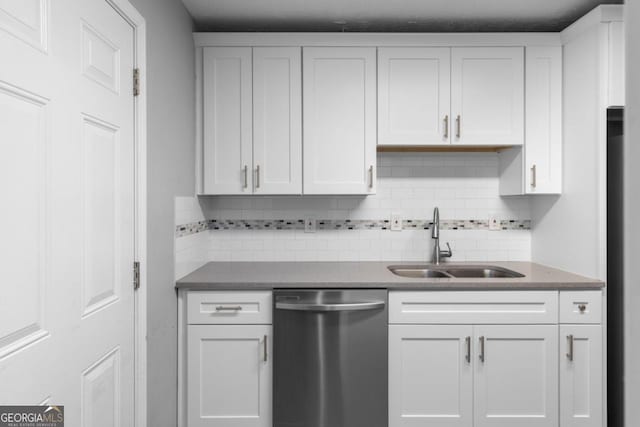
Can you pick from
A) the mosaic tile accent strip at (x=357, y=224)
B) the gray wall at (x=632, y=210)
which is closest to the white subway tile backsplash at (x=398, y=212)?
the mosaic tile accent strip at (x=357, y=224)

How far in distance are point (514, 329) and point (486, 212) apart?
922 mm

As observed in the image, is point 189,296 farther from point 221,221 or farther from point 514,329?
point 514,329

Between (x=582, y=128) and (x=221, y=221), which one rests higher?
(x=582, y=128)

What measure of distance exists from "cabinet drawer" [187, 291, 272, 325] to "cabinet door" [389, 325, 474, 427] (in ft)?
2.26

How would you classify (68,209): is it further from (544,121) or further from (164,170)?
(544,121)

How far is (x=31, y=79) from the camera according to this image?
1.08 metres

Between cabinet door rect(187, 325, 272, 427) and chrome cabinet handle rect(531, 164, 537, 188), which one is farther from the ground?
chrome cabinet handle rect(531, 164, 537, 188)

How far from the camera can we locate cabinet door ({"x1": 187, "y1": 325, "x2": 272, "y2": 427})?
2.23 meters

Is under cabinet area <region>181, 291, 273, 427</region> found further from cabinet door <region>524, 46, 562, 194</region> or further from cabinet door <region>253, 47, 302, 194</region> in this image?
cabinet door <region>524, 46, 562, 194</region>

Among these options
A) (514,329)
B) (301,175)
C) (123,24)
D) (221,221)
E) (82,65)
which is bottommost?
(514,329)

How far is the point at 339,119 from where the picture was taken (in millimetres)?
2557

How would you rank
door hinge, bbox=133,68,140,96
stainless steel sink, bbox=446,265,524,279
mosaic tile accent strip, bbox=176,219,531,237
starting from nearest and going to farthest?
door hinge, bbox=133,68,140,96, stainless steel sink, bbox=446,265,524,279, mosaic tile accent strip, bbox=176,219,531,237

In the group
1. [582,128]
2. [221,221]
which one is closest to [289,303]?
[221,221]

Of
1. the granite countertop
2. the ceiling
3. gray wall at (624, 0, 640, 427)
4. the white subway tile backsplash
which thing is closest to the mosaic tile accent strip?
the white subway tile backsplash
